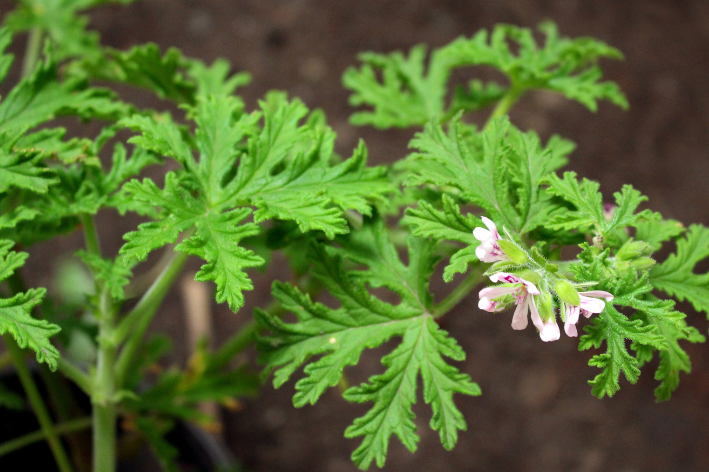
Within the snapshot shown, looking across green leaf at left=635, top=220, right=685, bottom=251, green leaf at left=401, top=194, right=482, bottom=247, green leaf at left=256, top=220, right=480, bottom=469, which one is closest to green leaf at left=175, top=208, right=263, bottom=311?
green leaf at left=256, top=220, right=480, bottom=469

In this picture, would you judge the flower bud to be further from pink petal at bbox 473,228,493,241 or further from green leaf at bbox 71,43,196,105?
green leaf at bbox 71,43,196,105

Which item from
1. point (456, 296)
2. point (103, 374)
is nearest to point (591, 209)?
point (456, 296)

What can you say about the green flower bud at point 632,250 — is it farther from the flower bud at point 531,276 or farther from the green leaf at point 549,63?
the green leaf at point 549,63

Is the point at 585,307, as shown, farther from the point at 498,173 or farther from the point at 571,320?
the point at 498,173

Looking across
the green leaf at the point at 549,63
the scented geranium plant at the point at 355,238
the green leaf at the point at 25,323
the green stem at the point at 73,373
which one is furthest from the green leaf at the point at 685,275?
the green stem at the point at 73,373

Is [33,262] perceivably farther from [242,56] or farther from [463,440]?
[463,440]

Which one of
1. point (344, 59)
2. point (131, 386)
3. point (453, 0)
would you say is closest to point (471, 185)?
point (131, 386)
